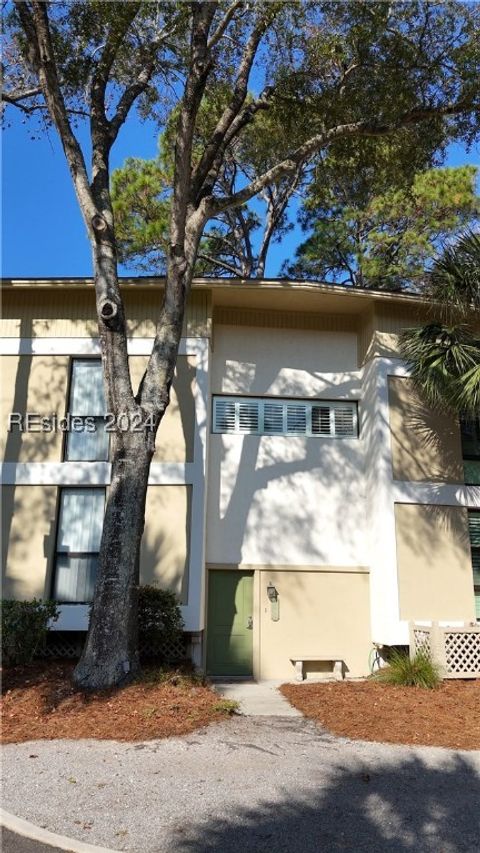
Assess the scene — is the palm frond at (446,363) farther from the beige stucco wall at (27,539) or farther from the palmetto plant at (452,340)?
the beige stucco wall at (27,539)

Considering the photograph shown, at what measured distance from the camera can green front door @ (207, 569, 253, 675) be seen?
11211mm

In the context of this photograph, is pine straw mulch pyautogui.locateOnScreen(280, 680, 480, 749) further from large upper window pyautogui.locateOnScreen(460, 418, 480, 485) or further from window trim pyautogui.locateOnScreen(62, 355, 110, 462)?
window trim pyautogui.locateOnScreen(62, 355, 110, 462)

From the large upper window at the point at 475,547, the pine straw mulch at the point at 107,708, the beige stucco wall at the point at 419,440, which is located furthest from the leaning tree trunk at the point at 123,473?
the large upper window at the point at 475,547

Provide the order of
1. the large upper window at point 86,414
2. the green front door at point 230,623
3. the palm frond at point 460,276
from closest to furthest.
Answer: the palm frond at point 460,276 → the green front door at point 230,623 → the large upper window at point 86,414

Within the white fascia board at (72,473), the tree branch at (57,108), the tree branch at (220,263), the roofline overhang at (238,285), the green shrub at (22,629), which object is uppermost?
the tree branch at (220,263)

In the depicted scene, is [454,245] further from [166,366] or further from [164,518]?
[164,518]

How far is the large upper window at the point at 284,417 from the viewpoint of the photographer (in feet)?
40.4

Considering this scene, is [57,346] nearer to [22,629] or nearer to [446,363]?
[22,629]

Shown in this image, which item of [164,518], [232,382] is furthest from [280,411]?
[164,518]

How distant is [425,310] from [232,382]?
13.2ft

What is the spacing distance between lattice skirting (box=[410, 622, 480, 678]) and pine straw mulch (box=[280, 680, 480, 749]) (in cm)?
25

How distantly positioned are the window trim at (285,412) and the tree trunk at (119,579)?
3986 millimetres

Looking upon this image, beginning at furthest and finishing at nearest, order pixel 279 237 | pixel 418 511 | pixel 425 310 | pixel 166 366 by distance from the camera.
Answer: pixel 279 237
pixel 425 310
pixel 418 511
pixel 166 366

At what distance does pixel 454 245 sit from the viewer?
1113 cm
